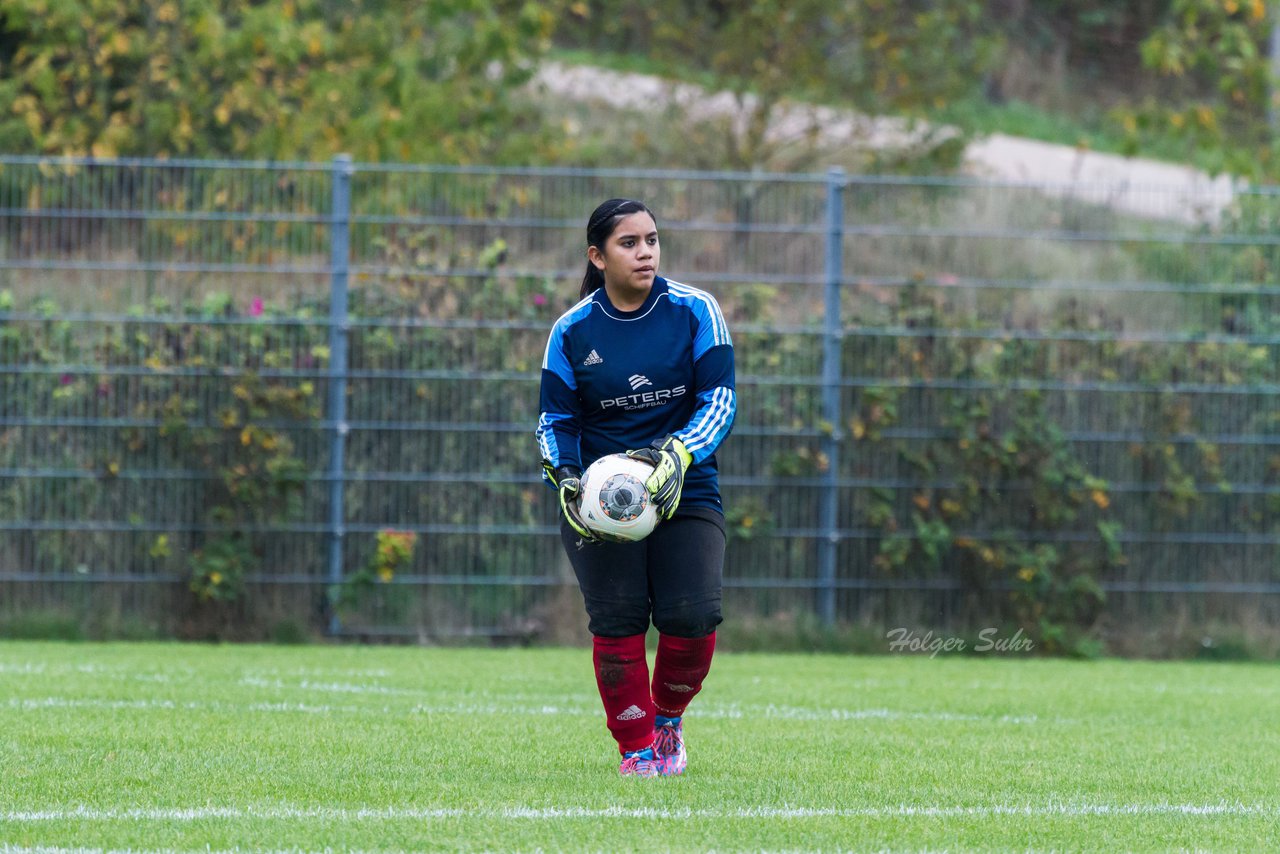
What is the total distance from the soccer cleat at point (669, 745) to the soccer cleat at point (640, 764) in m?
0.04

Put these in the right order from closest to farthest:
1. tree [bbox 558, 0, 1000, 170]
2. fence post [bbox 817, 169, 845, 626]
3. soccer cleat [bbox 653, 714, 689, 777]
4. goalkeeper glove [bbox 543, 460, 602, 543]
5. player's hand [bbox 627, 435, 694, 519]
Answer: player's hand [bbox 627, 435, 694, 519]
goalkeeper glove [bbox 543, 460, 602, 543]
soccer cleat [bbox 653, 714, 689, 777]
fence post [bbox 817, 169, 845, 626]
tree [bbox 558, 0, 1000, 170]

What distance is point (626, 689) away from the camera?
6.12m

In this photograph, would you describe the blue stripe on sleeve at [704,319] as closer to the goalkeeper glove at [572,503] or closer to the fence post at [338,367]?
the goalkeeper glove at [572,503]

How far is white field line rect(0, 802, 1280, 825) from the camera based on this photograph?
5117 mm

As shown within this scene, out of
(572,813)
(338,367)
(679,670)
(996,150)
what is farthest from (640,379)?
(996,150)

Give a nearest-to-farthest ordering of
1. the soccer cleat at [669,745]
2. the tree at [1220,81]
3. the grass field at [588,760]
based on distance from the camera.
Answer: the grass field at [588,760] → the soccer cleat at [669,745] → the tree at [1220,81]

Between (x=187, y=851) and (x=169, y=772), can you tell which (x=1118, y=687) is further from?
(x=187, y=851)

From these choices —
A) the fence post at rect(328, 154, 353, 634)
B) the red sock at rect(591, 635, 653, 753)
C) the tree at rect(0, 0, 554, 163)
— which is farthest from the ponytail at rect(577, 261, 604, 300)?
the tree at rect(0, 0, 554, 163)

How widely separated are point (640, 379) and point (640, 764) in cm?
132

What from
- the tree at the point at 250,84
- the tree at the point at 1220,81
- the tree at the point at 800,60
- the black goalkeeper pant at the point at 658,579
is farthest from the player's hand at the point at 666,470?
the tree at the point at 800,60

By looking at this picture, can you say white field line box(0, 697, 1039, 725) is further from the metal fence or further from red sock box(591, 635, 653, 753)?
the metal fence

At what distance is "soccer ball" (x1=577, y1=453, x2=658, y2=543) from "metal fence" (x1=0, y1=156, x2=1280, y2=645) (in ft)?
19.9

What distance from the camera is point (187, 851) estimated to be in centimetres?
463

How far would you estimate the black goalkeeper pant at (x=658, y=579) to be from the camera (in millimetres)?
6109
